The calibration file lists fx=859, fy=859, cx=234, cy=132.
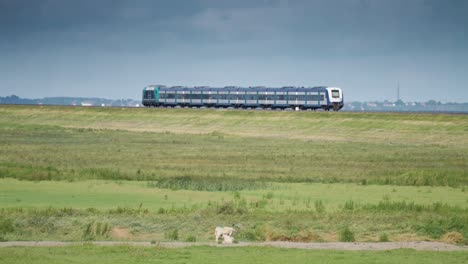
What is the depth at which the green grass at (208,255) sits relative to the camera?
1033 inches

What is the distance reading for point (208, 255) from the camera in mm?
27281

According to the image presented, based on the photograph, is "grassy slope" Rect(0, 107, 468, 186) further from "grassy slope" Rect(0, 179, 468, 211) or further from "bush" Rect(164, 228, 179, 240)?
"bush" Rect(164, 228, 179, 240)

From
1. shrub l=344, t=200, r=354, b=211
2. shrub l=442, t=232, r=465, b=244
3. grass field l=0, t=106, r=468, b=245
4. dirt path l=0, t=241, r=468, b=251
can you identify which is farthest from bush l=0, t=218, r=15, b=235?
shrub l=442, t=232, r=465, b=244

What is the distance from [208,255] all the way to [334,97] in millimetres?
103609

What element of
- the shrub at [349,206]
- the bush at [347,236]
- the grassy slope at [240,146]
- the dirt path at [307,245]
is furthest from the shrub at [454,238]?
the grassy slope at [240,146]

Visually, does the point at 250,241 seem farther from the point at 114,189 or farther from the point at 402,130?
the point at 402,130

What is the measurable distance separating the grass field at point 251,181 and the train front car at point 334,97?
15.2m

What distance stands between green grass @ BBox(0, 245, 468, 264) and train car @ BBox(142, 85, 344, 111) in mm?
99541

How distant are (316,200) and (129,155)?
32.0 metres

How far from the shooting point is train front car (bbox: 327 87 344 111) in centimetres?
12812

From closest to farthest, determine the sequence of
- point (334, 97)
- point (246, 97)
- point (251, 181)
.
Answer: point (251, 181) → point (334, 97) → point (246, 97)

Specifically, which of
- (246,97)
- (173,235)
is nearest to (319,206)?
(173,235)

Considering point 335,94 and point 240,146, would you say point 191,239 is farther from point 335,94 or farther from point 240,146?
point 335,94

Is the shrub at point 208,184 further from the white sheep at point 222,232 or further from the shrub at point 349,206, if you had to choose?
the white sheep at point 222,232
